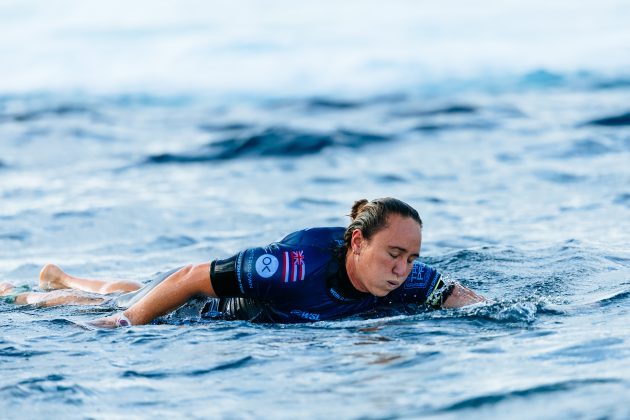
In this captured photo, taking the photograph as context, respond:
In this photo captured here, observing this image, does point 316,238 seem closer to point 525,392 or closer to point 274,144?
point 525,392

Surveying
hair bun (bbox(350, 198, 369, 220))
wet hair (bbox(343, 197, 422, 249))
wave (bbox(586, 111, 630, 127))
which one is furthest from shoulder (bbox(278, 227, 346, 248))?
wave (bbox(586, 111, 630, 127))

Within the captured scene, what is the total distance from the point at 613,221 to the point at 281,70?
28.6 meters

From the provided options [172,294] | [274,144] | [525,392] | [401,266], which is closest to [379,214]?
[401,266]

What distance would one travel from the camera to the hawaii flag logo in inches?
284

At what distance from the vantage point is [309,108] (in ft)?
92.1

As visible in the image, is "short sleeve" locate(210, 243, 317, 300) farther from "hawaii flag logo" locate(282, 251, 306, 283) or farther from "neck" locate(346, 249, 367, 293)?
"neck" locate(346, 249, 367, 293)

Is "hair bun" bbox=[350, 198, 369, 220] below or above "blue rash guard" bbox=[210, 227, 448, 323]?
above

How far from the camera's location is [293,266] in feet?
23.8

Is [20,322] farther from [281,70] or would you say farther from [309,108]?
[281,70]

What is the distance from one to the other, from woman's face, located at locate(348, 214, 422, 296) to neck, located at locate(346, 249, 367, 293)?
0.53ft

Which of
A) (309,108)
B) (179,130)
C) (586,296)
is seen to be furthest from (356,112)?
(586,296)

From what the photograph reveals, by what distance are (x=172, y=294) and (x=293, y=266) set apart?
853mm

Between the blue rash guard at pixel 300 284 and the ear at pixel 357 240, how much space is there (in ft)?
0.73

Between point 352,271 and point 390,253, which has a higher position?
point 390,253
